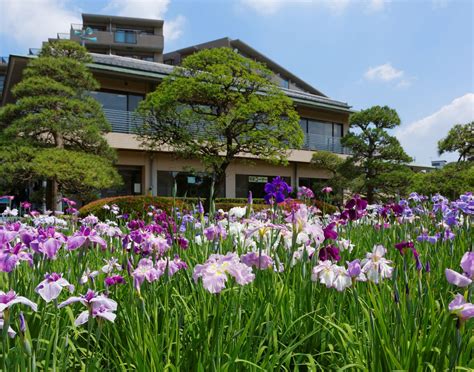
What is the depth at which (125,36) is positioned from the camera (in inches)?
1774

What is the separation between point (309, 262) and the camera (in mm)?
2594

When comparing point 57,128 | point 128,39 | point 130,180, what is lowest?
point 130,180

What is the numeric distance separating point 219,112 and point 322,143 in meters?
11.8

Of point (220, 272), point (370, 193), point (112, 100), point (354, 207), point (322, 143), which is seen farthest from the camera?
point (322, 143)

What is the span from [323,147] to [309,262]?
24524mm

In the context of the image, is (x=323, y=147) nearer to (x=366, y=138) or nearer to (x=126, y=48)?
(x=366, y=138)

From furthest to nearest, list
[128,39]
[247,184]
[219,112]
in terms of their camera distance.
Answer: [128,39] < [247,184] < [219,112]

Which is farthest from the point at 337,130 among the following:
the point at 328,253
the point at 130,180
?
the point at 328,253

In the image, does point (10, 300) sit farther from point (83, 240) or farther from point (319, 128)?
point (319, 128)

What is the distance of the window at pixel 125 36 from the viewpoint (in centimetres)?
4469

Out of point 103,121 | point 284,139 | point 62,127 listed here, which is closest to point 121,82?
point 103,121

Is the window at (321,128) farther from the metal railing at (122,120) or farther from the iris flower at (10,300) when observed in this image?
the iris flower at (10,300)

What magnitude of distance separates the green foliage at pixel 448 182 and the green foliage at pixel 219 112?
4.84 meters

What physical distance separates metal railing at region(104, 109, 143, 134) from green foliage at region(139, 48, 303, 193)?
10.0 feet
